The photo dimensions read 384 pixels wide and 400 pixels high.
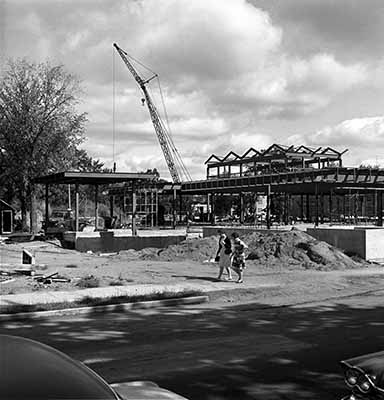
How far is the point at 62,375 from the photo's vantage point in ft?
8.00

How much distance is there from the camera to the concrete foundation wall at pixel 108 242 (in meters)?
37.4

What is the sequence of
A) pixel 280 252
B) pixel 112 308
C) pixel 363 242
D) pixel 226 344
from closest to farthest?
1. pixel 226 344
2. pixel 112 308
3. pixel 280 252
4. pixel 363 242

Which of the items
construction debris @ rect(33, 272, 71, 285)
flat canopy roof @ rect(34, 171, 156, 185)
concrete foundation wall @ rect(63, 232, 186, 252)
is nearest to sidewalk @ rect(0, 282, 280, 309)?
construction debris @ rect(33, 272, 71, 285)

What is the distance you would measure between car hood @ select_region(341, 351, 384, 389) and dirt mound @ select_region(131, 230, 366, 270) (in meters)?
19.6

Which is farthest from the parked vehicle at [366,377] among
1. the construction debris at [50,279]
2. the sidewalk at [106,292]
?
the construction debris at [50,279]

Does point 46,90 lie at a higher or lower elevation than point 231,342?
higher

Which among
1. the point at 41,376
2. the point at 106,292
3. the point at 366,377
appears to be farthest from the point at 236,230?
the point at 41,376

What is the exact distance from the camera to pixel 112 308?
14008 millimetres

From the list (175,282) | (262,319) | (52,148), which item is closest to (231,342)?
(262,319)

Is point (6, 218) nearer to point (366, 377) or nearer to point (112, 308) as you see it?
point (112, 308)

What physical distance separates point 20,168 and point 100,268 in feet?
93.7

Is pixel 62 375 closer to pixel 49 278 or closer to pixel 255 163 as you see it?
pixel 49 278

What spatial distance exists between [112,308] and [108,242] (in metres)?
24.5

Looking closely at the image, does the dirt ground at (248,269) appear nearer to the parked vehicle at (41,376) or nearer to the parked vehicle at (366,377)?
the parked vehicle at (366,377)
